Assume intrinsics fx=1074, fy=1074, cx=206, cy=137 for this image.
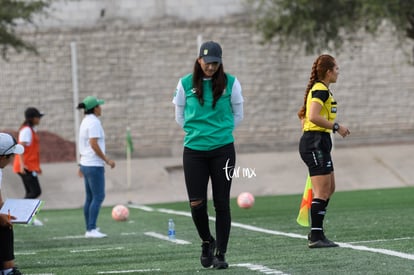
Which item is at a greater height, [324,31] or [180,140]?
[324,31]

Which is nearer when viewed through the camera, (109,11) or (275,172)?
(275,172)

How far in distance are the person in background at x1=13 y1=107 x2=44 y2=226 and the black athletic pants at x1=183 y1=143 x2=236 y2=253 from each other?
8.91 metres

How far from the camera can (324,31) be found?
26.8 metres

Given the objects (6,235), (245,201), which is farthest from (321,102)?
(245,201)

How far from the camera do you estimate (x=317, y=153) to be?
11.3m

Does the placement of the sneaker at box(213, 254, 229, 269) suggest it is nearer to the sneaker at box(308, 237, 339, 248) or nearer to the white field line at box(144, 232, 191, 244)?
the sneaker at box(308, 237, 339, 248)

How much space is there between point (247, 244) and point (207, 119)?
122 inches

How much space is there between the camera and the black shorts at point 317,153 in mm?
11312

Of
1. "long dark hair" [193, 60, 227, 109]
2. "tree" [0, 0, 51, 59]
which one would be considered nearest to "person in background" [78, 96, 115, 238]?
"long dark hair" [193, 60, 227, 109]

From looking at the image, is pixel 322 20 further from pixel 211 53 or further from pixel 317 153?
pixel 211 53

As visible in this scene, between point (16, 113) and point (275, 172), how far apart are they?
671 centimetres

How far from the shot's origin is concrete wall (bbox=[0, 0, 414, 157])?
28.5m

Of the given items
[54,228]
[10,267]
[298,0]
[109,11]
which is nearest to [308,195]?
[10,267]

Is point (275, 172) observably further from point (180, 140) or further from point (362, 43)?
point (362, 43)
